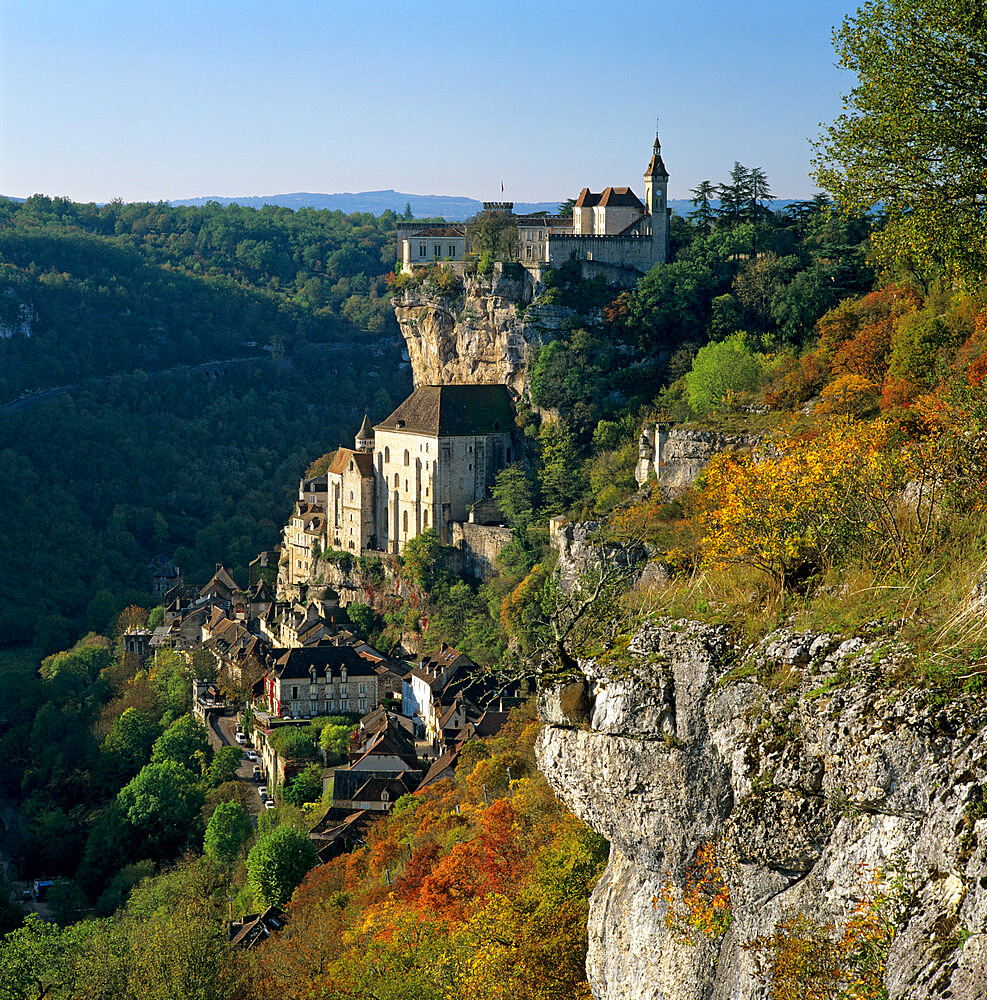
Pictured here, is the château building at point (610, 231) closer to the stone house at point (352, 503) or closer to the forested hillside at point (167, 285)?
the stone house at point (352, 503)

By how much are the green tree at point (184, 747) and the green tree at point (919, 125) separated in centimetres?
3855

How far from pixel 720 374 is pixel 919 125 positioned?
3378cm

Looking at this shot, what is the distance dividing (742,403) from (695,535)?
17.3 meters

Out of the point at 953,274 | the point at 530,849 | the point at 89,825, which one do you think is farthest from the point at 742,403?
the point at 89,825

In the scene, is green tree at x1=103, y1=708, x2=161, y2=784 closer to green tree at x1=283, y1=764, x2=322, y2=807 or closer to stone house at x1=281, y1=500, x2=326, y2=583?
green tree at x1=283, y1=764, x2=322, y2=807

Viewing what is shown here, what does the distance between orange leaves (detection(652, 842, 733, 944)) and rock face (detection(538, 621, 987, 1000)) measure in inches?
3.9

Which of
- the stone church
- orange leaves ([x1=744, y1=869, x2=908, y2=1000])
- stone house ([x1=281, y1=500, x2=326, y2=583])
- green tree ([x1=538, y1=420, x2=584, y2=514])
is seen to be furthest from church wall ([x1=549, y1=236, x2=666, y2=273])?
orange leaves ([x1=744, y1=869, x2=908, y2=1000])

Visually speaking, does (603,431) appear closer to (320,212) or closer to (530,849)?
(530,849)

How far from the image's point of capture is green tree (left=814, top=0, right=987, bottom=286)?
1769 centimetres

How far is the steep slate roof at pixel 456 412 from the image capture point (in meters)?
58.9

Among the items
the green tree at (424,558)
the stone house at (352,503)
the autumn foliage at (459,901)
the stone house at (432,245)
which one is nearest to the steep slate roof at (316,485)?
the stone house at (352,503)

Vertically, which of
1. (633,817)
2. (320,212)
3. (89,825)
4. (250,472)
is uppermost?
(320,212)

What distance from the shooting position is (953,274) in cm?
2148

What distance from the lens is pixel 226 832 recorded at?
4119 centimetres
